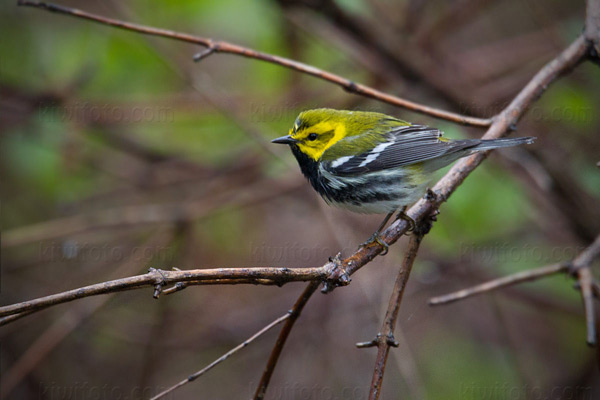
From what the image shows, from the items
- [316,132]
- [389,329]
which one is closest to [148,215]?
[316,132]

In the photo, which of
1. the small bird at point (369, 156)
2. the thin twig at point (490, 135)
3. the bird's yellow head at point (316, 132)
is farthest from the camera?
the bird's yellow head at point (316, 132)

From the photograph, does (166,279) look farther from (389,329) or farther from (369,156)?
(369,156)

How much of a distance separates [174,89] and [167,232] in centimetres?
204

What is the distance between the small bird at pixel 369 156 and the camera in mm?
2975

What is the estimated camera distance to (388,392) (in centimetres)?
455

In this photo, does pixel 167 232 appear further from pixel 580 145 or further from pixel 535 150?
pixel 580 145

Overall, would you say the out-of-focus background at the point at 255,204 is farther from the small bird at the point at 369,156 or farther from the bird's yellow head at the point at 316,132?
the small bird at the point at 369,156

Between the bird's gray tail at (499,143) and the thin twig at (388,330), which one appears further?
the bird's gray tail at (499,143)

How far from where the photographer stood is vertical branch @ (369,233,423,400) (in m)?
1.81

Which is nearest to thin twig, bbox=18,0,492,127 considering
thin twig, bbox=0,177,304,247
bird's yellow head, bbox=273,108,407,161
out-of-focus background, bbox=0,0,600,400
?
bird's yellow head, bbox=273,108,407,161

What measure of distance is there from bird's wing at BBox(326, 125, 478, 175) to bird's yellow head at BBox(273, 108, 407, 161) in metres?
0.18

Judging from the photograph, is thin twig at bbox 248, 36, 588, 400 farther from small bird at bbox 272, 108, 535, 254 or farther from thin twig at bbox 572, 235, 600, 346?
thin twig at bbox 572, 235, 600, 346

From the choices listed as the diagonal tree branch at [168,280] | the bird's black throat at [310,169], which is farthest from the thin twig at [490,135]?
the bird's black throat at [310,169]

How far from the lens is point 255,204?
5039 mm
